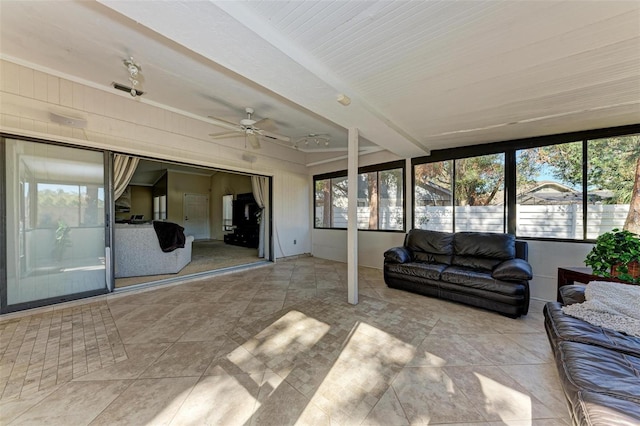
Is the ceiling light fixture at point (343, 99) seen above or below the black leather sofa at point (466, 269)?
above

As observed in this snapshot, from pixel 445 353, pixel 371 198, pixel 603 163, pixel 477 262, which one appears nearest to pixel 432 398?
pixel 445 353

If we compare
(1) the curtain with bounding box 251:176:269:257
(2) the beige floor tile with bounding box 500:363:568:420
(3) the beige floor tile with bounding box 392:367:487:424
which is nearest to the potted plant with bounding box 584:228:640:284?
(2) the beige floor tile with bounding box 500:363:568:420

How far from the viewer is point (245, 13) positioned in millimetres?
1466

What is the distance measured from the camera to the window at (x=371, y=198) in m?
5.12

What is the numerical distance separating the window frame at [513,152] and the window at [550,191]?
0.17 feet

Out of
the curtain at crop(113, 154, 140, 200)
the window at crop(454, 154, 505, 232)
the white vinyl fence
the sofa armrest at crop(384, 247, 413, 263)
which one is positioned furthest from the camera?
the window at crop(454, 154, 505, 232)

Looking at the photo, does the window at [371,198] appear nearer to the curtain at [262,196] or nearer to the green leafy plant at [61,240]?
the curtain at [262,196]

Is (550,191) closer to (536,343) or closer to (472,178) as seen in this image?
(472,178)

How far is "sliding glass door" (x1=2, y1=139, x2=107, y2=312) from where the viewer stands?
9.11 feet

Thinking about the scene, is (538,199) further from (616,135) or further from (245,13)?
(245,13)

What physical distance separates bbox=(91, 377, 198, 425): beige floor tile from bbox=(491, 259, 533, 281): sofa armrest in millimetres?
3383

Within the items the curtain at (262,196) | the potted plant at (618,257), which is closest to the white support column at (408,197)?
the potted plant at (618,257)

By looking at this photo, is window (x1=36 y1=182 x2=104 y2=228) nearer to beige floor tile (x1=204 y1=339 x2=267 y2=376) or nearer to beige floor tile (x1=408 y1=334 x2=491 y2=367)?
beige floor tile (x1=204 y1=339 x2=267 y2=376)

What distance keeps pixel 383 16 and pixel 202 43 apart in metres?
1.26
